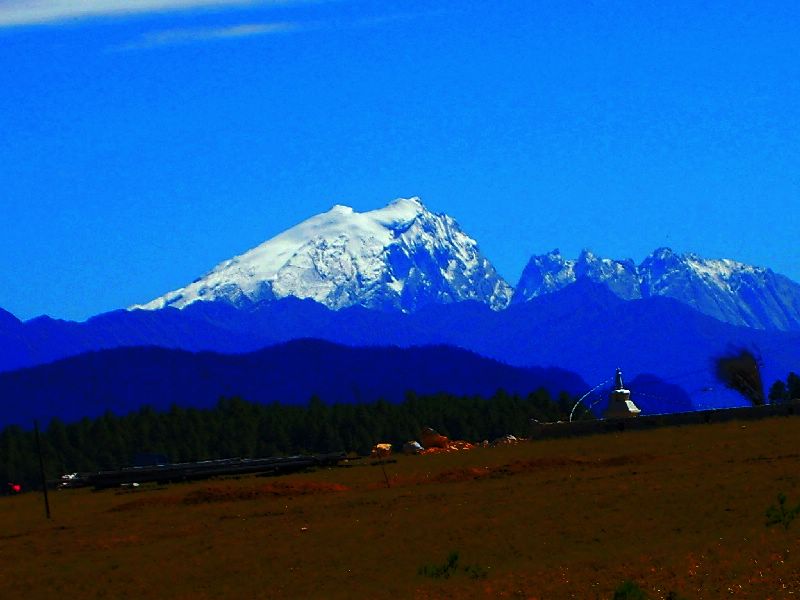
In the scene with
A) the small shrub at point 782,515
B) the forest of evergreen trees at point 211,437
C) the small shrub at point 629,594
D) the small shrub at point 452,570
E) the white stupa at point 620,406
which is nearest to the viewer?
the small shrub at point 629,594

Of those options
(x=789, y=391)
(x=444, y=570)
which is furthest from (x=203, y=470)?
(x=444, y=570)

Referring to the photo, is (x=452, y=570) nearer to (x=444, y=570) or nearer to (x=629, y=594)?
(x=444, y=570)

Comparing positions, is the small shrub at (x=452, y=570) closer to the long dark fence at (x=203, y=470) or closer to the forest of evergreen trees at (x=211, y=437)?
the long dark fence at (x=203, y=470)

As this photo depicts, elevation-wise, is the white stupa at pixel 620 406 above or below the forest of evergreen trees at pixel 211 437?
below

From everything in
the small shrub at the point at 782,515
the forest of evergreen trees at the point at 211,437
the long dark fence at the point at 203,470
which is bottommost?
the small shrub at the point at 782,515

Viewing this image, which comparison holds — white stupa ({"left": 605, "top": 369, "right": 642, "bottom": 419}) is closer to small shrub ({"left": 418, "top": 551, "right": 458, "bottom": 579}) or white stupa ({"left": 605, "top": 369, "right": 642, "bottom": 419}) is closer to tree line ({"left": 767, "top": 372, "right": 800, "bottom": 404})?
tree line ({"left": 767, "top": 372, "right": 800, "bottom": 404})

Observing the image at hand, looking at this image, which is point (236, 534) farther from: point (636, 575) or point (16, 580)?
point (636, 575)

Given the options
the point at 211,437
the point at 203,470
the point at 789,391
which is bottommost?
the point at 789,391

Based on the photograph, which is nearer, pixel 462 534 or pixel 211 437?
pixel 462 534

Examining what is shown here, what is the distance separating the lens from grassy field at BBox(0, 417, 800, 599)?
167 feet

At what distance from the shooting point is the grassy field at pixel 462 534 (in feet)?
167

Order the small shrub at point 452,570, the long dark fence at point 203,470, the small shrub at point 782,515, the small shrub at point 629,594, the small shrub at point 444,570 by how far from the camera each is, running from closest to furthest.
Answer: the small shrub at point 629,594, the small shrub at point 452,570, the small shrub at point 444,570, the small shrub at point 782,515, the long dark fence at point 203,470

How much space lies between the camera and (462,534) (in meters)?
67.6

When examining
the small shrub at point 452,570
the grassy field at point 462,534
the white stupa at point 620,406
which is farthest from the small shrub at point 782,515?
the white stupa at point 620,406
